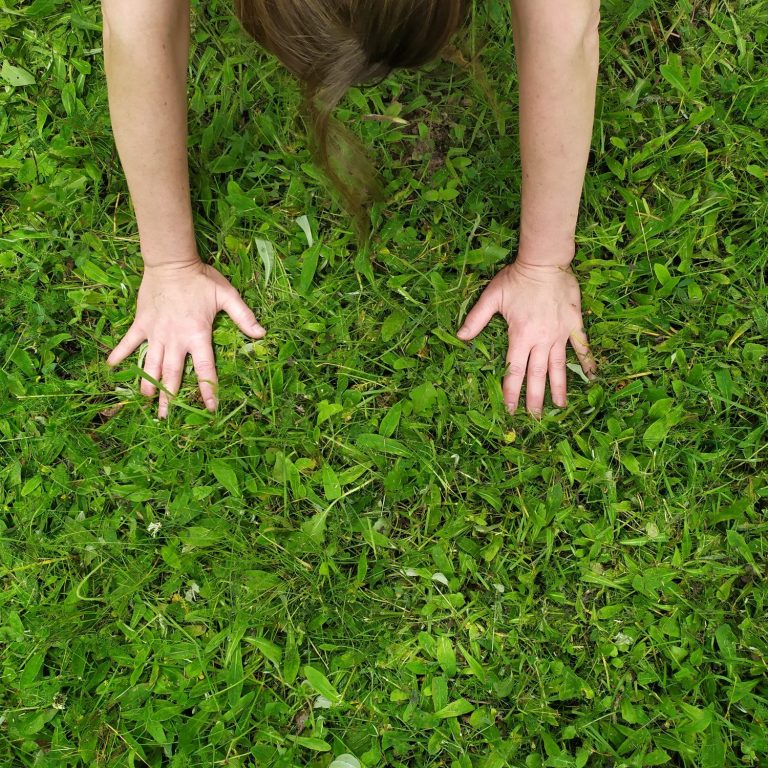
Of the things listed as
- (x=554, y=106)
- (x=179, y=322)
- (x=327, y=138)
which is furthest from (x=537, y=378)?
(x=179, y=322)

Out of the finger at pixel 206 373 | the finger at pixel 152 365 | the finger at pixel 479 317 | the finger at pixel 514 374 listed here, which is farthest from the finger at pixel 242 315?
the finger at pixel 514 374

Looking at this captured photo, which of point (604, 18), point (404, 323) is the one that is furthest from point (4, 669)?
point (604, 18)

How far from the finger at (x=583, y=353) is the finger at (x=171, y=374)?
45.7 inches

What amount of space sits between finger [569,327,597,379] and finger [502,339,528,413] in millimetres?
160

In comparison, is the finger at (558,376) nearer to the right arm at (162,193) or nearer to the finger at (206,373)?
the right arm at (162,193)

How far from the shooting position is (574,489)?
6.61ft

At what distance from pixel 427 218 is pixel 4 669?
181cm

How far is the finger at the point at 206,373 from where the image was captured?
6.75ft

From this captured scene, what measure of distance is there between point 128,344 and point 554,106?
1370 mm

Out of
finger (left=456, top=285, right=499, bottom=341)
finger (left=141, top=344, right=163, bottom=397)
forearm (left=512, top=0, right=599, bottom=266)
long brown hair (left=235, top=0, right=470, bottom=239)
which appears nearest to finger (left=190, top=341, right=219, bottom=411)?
finger (left=141, top=344, right=163, bottom=397)

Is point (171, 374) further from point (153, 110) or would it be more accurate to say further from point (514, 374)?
point (514, 374)

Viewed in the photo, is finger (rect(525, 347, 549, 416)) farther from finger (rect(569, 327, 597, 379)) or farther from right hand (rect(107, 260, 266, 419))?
right hand (rect(107, 260, 266, 419))

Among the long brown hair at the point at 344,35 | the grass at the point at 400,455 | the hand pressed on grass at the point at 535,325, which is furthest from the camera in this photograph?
the hand pressed on grass at the point at 535,325

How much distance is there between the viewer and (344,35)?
125 centimetres
